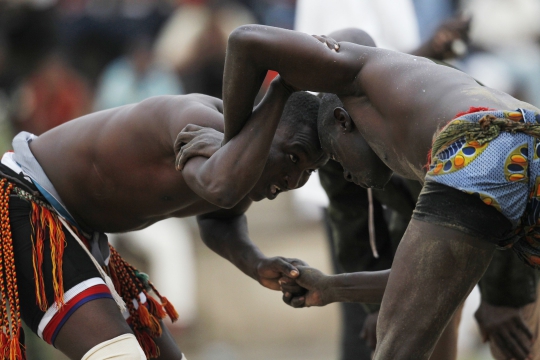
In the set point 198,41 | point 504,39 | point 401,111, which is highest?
point 401,111

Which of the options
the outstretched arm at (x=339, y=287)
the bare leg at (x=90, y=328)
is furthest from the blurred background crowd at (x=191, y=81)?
the bare leg at (x=90, y=328)

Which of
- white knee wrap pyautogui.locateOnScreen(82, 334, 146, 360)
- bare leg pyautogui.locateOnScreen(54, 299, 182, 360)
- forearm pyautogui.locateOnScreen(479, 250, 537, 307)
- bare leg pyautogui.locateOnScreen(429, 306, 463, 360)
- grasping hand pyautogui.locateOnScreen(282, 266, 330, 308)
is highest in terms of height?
bare leg pyautogui.locateOnScreen(54, 299, 182, 360)

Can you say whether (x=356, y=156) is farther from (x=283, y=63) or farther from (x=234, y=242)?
(x=234, y=242)

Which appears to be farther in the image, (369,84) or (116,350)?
(116,350)

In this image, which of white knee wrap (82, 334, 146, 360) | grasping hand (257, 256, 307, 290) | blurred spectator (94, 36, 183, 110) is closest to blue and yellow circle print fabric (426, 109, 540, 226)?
grasping hand (257, 256, 307, 290)

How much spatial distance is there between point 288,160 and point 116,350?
922mm

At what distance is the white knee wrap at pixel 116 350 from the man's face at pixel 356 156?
964 mm

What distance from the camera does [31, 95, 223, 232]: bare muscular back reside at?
3.08 m

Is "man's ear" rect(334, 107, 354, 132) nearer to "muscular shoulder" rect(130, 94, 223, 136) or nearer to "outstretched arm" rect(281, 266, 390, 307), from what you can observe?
"muscular shoulder" rect(130, 94, 223, 136)

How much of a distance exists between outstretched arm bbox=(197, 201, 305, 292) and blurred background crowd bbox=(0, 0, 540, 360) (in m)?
3.73

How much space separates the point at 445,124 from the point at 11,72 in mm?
6315

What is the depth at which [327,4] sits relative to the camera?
5.64 metres

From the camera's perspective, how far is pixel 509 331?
379cm

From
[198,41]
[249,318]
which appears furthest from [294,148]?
[198,41]
